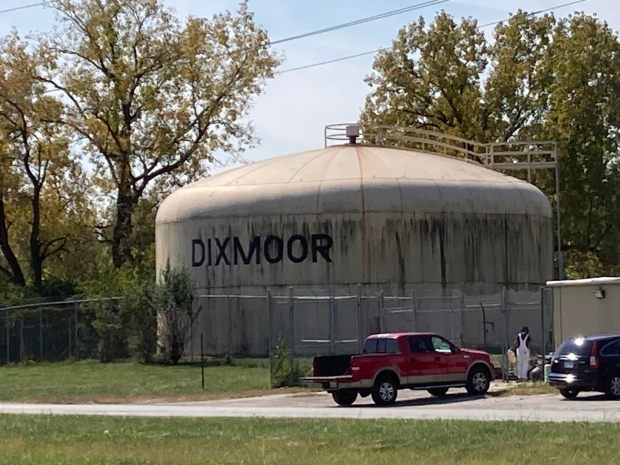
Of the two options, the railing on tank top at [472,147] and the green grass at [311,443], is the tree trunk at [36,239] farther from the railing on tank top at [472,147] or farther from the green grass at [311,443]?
the green grass at [311,443]

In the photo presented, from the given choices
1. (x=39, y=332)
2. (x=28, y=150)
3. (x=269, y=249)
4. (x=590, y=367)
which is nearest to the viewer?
(x=590, y=367)

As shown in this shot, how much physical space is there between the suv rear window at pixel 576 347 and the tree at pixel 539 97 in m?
48.6

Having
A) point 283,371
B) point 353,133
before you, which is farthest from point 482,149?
point 283,371

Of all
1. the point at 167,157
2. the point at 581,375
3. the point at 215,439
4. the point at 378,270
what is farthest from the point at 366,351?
the point at 167,157

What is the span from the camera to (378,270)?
55156 millimetres

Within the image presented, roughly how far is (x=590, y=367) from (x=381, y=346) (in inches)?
199

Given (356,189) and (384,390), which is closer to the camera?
(384,390)

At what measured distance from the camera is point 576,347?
3166 centimetres

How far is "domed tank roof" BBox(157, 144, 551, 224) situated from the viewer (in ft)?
181

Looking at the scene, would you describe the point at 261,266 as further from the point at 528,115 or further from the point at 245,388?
the point at 528,115

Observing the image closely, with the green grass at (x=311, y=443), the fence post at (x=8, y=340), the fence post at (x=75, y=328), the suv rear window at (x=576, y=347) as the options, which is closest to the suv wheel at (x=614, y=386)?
the suv rear window at (x=576, y=347)

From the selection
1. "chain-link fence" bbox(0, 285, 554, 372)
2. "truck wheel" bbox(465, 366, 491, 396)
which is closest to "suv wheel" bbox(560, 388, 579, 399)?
"truck wheel" bbox(465, 366, 491, 396)

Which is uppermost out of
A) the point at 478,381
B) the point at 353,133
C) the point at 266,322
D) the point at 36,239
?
the point at 353,133

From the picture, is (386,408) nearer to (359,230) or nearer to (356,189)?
(359,230)
